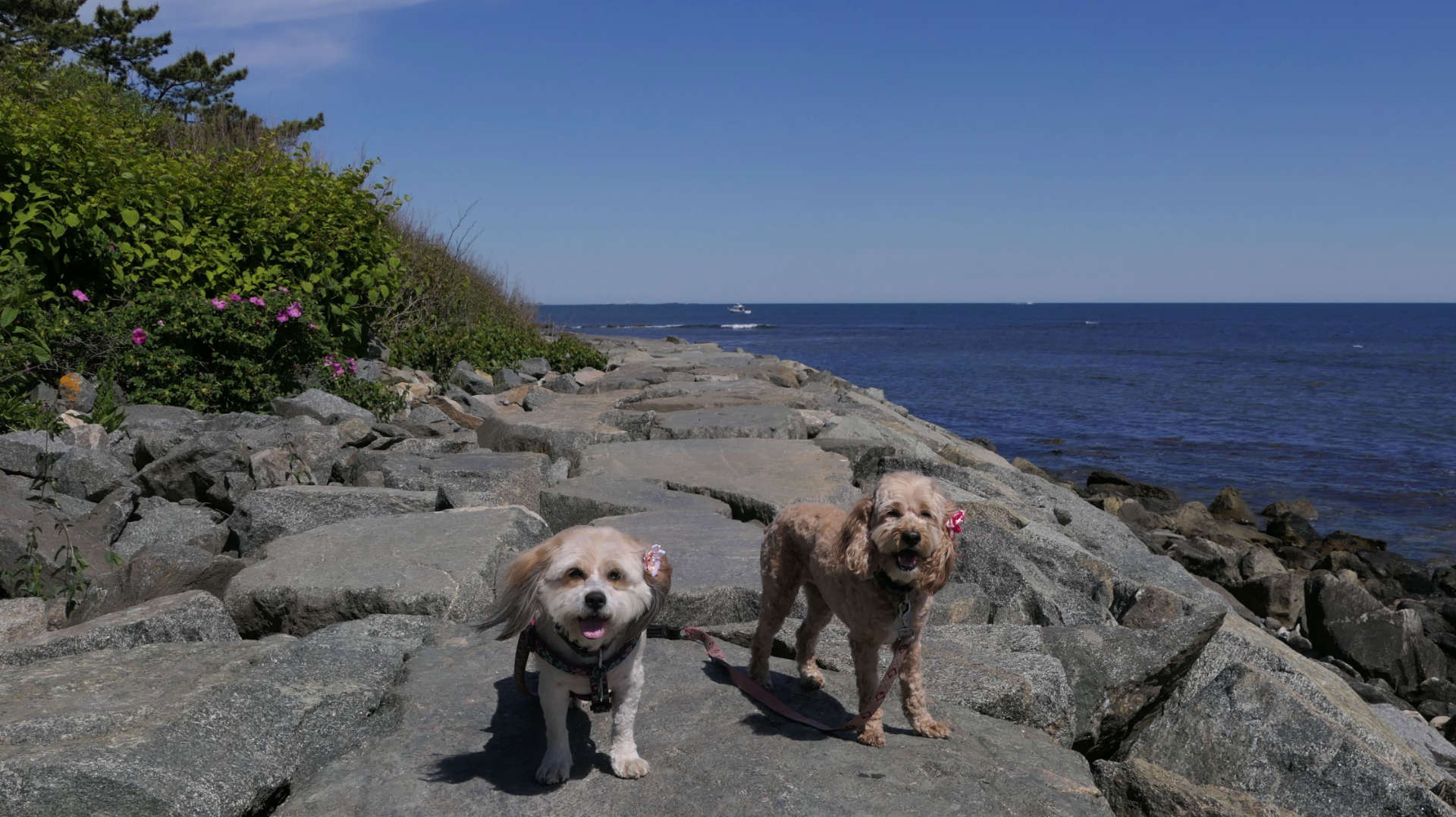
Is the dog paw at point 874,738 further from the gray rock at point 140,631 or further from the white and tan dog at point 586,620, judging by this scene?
the gray rock at point 140,631

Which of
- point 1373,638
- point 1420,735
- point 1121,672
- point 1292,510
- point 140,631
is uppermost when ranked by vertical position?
point 140,631

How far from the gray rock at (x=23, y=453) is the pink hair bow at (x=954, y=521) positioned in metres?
5.67

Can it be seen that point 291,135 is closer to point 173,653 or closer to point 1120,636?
point 173,653

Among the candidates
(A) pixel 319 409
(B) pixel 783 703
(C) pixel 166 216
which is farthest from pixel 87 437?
(B) pixel 783 703

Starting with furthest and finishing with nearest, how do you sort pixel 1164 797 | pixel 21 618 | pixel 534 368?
pixel 534 368
pixel 21 618
pixel 1164 797

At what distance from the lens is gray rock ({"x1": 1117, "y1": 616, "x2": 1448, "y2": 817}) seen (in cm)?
403

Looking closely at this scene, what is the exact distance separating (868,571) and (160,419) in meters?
6.81

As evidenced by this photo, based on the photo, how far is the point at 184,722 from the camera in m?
3.21

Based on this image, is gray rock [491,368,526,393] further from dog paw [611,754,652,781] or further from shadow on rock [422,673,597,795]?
dog paw [611,754,652,781]

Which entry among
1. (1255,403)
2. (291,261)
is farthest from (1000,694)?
(1255,403)

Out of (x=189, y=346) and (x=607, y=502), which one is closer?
(x=607, y=502)

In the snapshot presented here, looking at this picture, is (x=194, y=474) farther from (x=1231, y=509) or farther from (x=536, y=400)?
(x=1231, y=509)

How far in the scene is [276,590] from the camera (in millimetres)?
4652

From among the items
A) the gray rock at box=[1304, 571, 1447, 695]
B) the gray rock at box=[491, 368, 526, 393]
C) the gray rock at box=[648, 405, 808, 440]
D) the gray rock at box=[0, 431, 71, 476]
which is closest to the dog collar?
the gray rock at box=[648, 405, 808, 440]
